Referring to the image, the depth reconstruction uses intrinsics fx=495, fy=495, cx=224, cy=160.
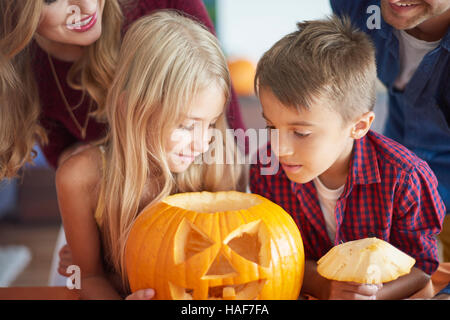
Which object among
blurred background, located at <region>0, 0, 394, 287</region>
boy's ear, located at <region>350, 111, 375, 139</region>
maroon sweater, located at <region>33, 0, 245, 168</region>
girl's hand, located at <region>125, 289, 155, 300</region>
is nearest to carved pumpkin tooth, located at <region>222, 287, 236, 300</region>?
girl's hand, located at <region>125, 289, 155, 300</region>

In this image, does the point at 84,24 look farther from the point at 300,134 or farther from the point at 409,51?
the point at 409,51

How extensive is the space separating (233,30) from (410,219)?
257 cm

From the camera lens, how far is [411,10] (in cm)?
95

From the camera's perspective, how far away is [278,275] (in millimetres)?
800

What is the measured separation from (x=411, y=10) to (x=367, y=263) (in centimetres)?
51

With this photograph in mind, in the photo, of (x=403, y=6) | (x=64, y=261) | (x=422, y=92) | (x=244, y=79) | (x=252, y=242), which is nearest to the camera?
(x=252, y=242)

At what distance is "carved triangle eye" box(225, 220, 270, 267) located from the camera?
80 cm

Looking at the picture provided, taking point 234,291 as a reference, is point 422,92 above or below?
above

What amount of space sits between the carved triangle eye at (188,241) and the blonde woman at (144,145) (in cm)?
18

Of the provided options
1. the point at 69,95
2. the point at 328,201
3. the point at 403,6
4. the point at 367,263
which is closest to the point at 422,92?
the point at 403,6

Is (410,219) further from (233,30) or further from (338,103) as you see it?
(233,30)
